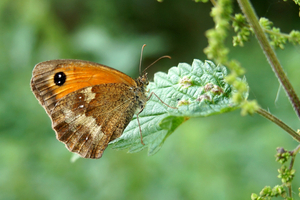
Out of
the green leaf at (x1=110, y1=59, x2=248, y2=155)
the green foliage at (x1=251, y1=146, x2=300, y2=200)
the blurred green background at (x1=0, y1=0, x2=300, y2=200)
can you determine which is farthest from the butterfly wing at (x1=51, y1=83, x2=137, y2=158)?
the blurred green background at (x1=0, y1=0, x2=300, y2=200)

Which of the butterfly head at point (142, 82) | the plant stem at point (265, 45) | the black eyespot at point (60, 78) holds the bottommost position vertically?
the butterfly head at point (142, 82)

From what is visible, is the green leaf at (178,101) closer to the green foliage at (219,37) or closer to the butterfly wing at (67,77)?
the green foliage at (219,37)

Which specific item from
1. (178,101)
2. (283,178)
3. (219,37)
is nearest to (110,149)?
(178,101)

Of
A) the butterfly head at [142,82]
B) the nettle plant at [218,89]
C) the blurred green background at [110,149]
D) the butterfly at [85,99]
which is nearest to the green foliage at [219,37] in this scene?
the nettle plant at [218,89]

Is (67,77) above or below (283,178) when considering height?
above

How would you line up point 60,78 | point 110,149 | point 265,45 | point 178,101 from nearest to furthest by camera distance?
point 265,45 < point 178,101 < point 60,78 < point 110,149

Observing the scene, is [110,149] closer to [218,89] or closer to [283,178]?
[218,89]

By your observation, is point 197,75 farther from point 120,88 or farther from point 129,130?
point 120,88

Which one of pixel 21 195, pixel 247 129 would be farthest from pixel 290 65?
pixel 21 195
